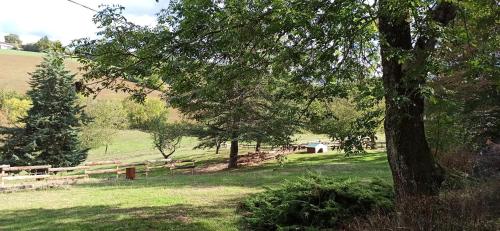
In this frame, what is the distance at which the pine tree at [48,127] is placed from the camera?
29.3 metres

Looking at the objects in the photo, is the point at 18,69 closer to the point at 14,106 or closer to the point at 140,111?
the point at 14,106

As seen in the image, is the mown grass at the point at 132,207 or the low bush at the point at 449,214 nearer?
the low bush at the point at 449,214

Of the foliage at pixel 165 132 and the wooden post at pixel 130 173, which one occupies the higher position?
the foliage at pixel 165 132

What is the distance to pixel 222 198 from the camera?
13930 millimetres

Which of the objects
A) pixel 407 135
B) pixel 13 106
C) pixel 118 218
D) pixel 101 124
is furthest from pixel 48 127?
pixel 13 106

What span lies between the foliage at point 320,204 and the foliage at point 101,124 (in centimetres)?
3757

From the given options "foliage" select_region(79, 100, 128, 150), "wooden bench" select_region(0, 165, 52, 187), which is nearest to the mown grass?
"wooden bench" select_region(0, 165, 52, 187)

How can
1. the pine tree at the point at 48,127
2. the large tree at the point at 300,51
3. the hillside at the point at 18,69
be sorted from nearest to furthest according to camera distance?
the large tree at the point at 300,51 < the pine tree at the point at 48,127 < the hillside at the point at 18,69

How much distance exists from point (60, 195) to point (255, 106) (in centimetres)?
1252

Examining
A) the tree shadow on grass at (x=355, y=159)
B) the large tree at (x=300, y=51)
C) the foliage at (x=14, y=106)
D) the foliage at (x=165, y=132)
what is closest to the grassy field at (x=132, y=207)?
the large tree at (x=300, y=51)

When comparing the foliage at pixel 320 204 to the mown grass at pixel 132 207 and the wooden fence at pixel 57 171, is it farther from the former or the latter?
the wooden fence at pixel 57 171

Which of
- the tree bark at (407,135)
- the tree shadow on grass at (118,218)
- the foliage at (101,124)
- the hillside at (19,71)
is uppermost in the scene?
the hillside at (19,71)

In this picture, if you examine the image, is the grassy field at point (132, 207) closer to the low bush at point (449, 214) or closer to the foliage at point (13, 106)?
the low bush at point (449, 214)

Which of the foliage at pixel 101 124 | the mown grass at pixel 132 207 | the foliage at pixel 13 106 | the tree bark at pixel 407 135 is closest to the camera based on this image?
the tree bark at pixel 407 135
